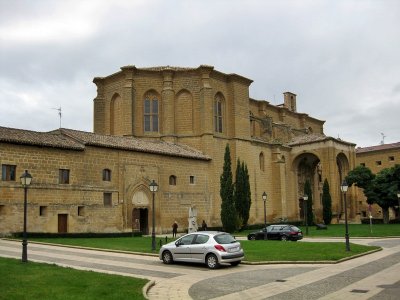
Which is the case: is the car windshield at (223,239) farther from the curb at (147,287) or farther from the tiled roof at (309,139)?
the tiled roof at (309,139)

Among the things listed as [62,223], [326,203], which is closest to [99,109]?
[62,223]

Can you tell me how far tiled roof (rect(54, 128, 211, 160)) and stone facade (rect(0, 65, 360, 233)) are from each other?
0.46 ft

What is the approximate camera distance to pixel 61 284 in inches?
464

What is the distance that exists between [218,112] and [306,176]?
19175 mm

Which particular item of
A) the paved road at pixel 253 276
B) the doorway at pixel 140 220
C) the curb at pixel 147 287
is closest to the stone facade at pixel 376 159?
the doorway at pixel 140 220

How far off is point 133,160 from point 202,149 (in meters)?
10.6

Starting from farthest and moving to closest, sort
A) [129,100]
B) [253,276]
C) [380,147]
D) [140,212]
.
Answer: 1. [380,147]
2. [129,100]
3. [140,212]
4. [253,276]

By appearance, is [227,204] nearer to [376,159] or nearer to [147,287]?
[147,287]

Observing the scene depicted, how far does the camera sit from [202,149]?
151 feet

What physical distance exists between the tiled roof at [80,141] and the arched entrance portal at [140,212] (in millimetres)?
3767

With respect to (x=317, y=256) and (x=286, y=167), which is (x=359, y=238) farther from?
(x=286, y=167)

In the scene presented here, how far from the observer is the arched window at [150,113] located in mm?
48219

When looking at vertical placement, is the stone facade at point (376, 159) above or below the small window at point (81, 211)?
above

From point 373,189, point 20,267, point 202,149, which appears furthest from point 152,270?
point 373,189
